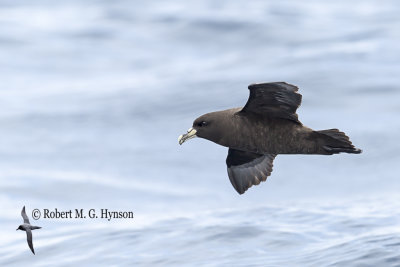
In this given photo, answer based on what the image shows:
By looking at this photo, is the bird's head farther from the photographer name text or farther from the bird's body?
the photographer name text

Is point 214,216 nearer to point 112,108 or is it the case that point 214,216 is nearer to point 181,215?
point 181,215

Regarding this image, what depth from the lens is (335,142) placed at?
10555 mm

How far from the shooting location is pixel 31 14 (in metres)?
35.4

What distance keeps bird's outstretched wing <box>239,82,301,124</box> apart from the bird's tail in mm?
358

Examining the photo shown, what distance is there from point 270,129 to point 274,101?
0.31m

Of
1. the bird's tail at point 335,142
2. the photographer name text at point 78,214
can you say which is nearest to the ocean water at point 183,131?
the photographer name text at point 78,214

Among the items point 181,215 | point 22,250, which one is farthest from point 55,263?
point 181,215

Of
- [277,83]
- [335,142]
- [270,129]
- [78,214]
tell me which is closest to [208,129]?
[270,129]

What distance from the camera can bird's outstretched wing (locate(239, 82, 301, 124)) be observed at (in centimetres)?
1042

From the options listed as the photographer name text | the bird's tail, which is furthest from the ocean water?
the bird's tail

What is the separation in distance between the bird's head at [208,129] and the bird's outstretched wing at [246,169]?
163 cm

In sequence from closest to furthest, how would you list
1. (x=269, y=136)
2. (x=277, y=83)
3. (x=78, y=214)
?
(x=277, y=83), (x=269, y=136), (x=78, y=214)

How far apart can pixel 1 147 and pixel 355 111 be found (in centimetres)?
828

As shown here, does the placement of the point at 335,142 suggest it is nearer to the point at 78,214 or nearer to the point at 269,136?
the point at 269,136
